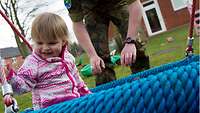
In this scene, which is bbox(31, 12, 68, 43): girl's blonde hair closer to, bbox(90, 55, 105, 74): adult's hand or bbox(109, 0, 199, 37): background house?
bbox(90, 55, 105, 74): adult's hand

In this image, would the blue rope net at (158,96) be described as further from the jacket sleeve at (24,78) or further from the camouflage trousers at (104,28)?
the camouflage trousers at (104,28)

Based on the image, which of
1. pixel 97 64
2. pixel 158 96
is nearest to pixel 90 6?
pixel 97 64

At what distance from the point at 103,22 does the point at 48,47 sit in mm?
849

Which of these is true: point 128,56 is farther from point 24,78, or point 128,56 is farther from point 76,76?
point 24,78

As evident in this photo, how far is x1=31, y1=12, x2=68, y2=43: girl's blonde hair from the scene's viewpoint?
81.2 inches

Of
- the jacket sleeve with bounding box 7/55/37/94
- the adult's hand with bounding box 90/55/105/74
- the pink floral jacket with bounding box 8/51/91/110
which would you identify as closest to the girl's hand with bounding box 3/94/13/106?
the jacket sleeve with bounding box 7/55/37/94

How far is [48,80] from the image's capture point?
220cm

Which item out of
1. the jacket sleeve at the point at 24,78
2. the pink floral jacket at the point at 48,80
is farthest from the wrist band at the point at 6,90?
the pink floral jacket at the point at 48,80

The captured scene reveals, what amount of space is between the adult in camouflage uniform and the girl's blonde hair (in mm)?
413

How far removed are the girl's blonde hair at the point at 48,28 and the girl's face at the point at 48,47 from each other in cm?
2

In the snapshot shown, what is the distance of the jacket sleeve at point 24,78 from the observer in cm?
197

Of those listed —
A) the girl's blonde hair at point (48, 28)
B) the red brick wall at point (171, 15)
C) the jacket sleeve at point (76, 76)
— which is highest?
the girl's blonde hair at point (48, 28)

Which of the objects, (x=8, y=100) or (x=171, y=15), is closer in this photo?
(x=8, y=100)

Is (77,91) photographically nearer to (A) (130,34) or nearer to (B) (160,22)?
(A) (130,34)
